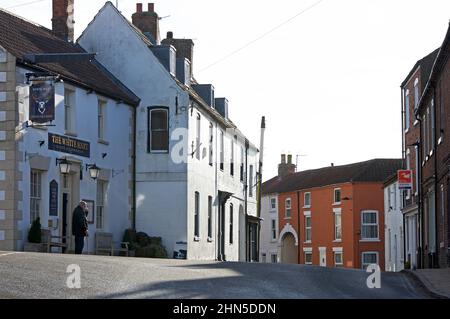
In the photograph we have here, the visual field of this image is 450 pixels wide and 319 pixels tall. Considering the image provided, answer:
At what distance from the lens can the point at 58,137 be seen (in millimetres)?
31484

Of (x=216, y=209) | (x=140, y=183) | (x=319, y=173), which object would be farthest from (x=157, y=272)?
(x=319, y=173)

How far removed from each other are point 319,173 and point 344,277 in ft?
196

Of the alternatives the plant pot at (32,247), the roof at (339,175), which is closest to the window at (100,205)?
the plant pot at (32,247)

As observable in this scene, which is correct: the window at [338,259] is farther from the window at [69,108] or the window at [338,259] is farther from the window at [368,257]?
the window at [69,108]

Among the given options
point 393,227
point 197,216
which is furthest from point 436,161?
point 393,227

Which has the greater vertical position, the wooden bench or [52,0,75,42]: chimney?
[52,0,75,42]: chimney

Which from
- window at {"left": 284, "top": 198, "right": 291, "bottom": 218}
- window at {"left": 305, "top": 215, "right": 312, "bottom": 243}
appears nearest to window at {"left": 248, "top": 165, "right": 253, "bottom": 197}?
window at {"left": 305, "top": 215, "right": 312, "bottom": 243}

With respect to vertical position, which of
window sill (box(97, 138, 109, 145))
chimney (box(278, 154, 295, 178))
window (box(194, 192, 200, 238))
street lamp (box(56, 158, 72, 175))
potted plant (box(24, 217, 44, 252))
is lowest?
potted plant (box(24, 217, 44, 252))

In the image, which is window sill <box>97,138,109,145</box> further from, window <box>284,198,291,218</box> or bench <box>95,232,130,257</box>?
window <box>284,198,291,218</box>

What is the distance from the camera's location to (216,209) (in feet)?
146

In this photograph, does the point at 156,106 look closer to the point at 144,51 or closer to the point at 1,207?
the point at 144,51

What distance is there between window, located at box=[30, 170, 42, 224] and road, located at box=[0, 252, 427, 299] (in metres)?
9.25

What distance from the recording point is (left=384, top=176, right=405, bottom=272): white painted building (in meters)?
55.1

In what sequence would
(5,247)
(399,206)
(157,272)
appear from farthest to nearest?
1. (399,206)
2. (5,247)
3. (157,272)
